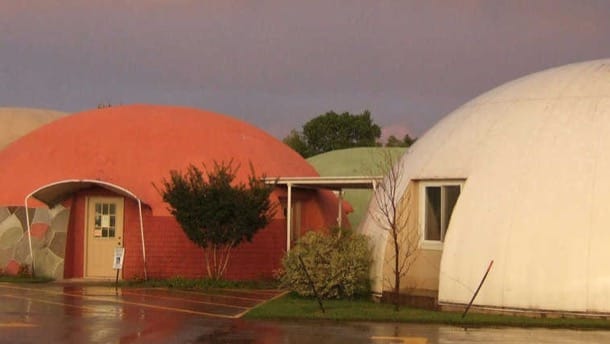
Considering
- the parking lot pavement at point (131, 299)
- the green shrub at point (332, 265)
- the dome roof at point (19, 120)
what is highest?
the dome roof at point (19, 120)

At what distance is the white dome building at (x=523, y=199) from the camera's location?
16.8 meters

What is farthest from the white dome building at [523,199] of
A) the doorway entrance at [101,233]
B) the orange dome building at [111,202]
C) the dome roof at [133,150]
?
the doorway entrance at [101,233]

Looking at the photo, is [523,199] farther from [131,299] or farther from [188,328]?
[131,299]

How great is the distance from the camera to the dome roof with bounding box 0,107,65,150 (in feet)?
151

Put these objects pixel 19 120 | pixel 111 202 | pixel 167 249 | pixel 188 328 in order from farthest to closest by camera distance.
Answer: pixel 19 120 < pixel 111 202 < pixel 167 249 < pixel 188 328

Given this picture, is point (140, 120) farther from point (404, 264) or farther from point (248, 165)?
point (404, 264)

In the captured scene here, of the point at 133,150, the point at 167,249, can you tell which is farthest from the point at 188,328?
the point at 133,150

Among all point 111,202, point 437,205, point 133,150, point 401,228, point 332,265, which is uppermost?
point 133,150

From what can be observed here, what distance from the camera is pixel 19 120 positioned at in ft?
158

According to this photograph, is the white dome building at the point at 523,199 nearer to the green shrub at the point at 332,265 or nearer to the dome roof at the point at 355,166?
the green shrub at the point at 332,265

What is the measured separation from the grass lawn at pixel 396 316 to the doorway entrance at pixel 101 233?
Result: 8109 millimetres

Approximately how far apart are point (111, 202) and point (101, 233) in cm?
86

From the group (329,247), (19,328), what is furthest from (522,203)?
(19,328)

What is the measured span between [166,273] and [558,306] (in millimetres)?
→ 11358
